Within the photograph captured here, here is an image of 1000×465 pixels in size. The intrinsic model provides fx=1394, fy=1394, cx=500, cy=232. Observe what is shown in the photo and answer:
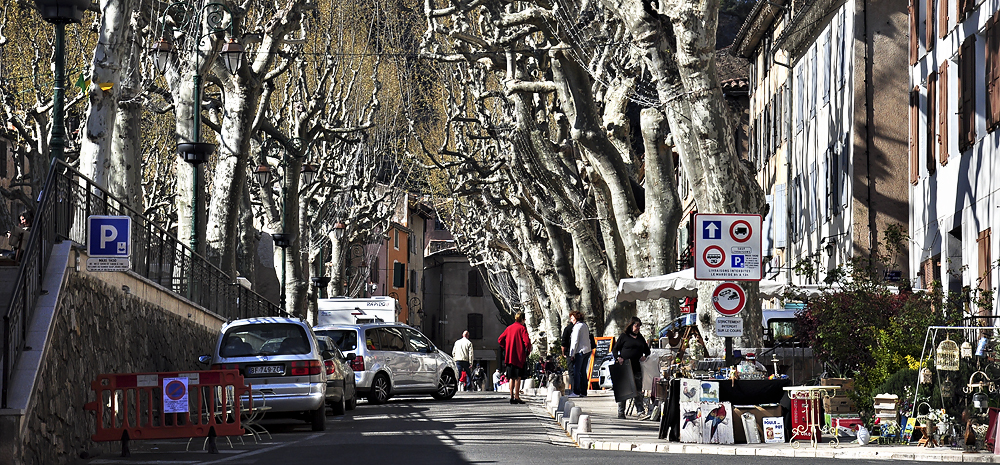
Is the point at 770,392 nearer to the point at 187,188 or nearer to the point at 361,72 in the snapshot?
the point at 187,188

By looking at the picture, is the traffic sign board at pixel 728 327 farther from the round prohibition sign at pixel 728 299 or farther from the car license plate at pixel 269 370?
the car license plate at pixel 269 370

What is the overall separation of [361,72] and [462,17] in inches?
597

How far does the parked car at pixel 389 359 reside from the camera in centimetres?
2803

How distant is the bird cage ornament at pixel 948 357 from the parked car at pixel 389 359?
14.9 metres

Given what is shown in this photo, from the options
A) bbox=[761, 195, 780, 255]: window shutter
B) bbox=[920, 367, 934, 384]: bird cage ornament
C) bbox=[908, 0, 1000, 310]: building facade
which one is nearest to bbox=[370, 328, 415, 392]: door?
bbox=[908, 0, 1000, 310]: building facade

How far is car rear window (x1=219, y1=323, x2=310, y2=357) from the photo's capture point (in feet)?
63.7

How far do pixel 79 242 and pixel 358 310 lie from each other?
21.1 m

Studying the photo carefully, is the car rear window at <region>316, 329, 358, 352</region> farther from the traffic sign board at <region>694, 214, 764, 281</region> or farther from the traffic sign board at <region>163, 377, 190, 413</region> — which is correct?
the traffic sign board at <region>694, 214, 764, 281</region>

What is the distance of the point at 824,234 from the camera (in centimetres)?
3488

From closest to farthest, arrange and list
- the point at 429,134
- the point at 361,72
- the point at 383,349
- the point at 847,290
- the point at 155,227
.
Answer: the point at 847,290 → the point at 155,227 → the point at 383,349 → the point at 361,72 → the point at 429,134

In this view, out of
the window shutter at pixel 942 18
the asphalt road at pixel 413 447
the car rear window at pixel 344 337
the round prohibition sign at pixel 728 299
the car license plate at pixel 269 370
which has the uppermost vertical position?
the window shutter at pixel 942 18

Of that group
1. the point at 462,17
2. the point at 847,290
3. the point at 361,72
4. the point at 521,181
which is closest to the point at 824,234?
the point at 521,181

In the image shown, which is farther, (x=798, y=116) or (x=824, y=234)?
(x=798, y=116)

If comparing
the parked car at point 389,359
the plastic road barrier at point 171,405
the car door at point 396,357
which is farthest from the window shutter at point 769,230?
the plastic road barrier at point 171,405
